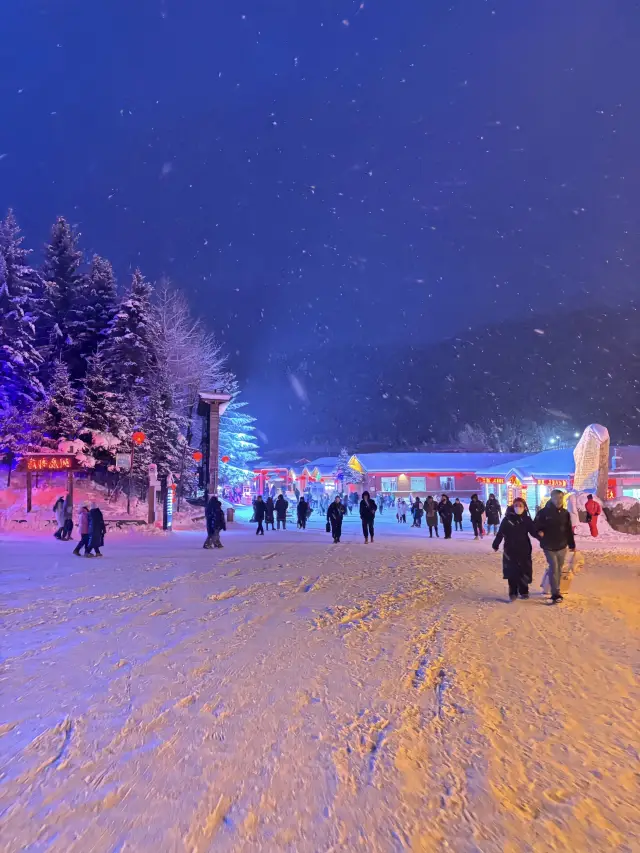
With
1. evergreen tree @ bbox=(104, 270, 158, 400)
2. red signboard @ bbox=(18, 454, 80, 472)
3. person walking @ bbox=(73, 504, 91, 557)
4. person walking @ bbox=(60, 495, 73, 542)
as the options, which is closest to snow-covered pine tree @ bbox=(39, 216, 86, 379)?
evergreen tree @ bbox=(104, 270, 158, 400)

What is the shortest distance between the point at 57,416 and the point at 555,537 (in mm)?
27240

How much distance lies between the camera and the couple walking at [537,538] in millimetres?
8836

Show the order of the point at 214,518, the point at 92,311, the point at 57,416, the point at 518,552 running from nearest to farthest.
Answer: the point at 518,552 → the point at 214,518 → the point at 57,416 → the point at 92,311

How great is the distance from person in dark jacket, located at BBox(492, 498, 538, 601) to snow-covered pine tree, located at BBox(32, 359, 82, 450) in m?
24.9

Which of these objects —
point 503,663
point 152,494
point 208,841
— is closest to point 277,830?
point 208,841

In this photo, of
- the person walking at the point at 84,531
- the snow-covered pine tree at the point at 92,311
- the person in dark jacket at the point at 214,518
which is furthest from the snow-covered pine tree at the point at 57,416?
the person in dark jacket at the point at 214,518

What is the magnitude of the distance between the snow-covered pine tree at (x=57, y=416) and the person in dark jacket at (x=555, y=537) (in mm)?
25382

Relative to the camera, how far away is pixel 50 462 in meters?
24.4

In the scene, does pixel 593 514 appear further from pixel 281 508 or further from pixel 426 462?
pixel 426 462

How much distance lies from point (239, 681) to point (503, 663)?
2.50 meters

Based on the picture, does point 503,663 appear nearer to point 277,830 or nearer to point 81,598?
point 277,830

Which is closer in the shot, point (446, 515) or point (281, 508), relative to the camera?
point (446, 515)

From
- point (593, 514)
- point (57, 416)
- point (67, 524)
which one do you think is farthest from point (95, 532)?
point (593, 514)

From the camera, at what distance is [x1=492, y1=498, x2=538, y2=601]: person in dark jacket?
30.0 ft
